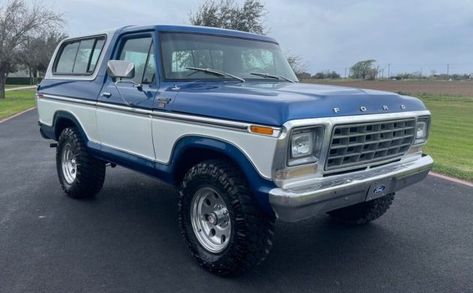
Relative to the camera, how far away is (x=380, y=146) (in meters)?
3.95

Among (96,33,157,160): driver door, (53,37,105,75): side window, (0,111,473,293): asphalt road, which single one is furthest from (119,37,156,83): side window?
(0,111,473,293): asphalt road

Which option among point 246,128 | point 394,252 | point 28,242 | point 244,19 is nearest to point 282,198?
point 246,128

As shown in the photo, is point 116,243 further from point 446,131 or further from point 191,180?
point 446,131

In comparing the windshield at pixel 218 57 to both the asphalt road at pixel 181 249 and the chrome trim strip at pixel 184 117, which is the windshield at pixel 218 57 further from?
the asphalt road at pixel 181 249

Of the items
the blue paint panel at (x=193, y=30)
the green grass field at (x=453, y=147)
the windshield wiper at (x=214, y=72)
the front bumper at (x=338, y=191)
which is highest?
the blue paint panel at (x=193, y=30)

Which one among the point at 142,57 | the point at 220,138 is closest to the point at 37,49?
the point at 142,57

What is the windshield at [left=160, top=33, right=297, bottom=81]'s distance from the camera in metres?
A: 4.58

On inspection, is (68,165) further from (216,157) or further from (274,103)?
(274,103)

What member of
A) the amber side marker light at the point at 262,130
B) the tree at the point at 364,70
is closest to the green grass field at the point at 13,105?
the amber side marker light at the point at 262,130

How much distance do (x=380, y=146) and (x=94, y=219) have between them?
125 inches

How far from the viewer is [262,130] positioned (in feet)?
10.8

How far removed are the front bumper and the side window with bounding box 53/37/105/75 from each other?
3.28 metres

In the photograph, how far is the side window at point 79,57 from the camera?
18.5ft

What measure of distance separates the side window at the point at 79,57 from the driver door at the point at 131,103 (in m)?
0.50
